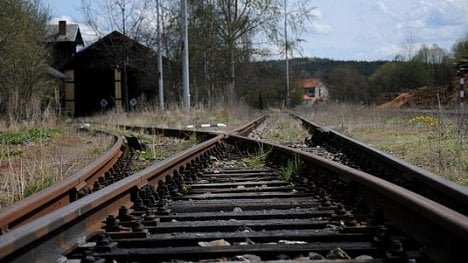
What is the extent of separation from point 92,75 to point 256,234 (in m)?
53.7

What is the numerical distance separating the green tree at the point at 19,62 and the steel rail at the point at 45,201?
42.2 ft

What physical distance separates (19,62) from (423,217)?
26558 millimetres

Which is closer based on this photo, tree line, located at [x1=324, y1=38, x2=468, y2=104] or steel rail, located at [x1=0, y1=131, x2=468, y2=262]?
steel rail, located at [x1=0, y1=131, x2=468, y2=262]

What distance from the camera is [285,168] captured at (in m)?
6.57

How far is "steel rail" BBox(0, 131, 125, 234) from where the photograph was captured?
3.38m

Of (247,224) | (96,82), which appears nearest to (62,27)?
(96,82)

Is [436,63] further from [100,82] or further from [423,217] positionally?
[423,217]

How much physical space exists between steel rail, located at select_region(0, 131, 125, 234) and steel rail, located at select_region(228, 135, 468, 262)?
2064mm

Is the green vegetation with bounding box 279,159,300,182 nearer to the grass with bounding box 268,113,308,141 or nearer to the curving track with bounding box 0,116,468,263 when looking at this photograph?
the curving track with bounding box 0,116,468,263

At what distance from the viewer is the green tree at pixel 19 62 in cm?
1869

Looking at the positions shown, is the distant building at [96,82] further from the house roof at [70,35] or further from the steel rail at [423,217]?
the steel rail at [423,217]

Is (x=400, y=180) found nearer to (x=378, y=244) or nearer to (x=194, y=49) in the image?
(x=378, y=244)

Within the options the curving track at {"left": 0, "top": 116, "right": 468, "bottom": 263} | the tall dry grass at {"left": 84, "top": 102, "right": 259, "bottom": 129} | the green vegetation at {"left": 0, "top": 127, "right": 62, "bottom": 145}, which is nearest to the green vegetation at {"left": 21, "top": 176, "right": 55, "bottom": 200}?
the curving track at {"left": 0, "top": 116, "right": 468, "bottom": 263}

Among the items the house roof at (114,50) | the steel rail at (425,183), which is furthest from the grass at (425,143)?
the house roof at (114,50)
